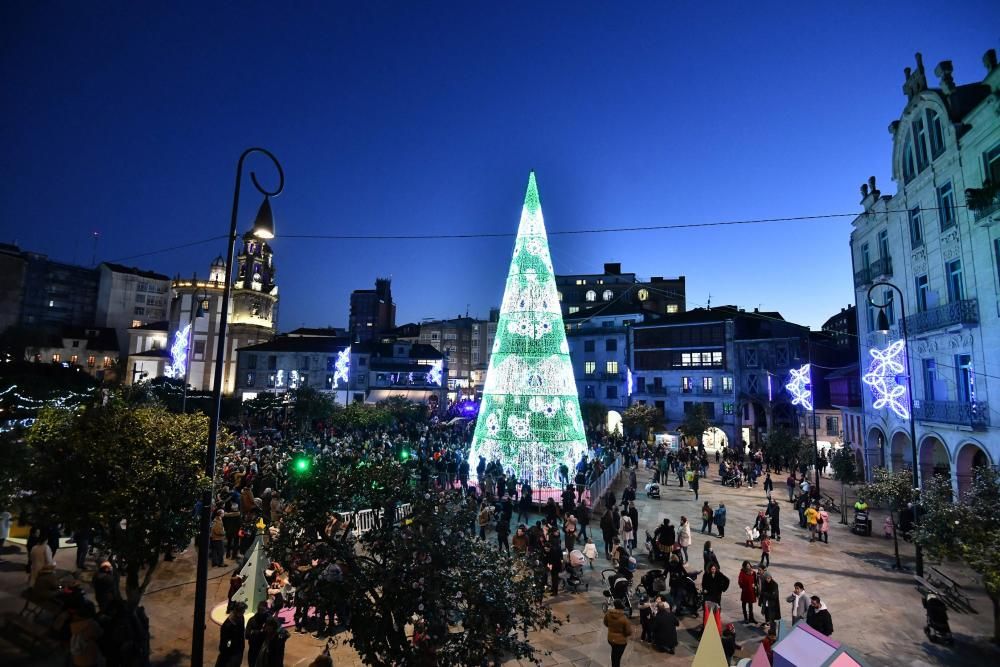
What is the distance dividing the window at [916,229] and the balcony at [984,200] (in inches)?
147

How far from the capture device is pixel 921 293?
69.4 ft

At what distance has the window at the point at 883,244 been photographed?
78.9 feet

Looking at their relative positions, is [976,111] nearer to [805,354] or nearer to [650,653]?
[650,653]

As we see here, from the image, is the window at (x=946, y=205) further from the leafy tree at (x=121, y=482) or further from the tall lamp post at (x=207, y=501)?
the leafy tree at (x=121, y=482)

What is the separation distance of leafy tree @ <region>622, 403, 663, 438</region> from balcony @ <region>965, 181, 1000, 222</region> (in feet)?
92.4

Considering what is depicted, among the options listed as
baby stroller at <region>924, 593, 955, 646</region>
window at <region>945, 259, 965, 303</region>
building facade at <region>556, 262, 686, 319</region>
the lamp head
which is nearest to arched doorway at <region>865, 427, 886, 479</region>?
window at <region>945, 259, 965, 303</region>

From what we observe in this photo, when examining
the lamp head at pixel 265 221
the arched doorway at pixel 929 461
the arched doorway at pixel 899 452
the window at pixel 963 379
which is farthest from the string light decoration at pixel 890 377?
the lamp head at pixel 265 221

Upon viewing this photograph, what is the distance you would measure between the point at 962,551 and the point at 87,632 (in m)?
16.3

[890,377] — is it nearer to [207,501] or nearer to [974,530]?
[974,530]

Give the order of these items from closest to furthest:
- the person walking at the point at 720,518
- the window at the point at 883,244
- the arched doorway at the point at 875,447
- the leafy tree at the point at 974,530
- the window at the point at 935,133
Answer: the leafy tree at the point at 974,530 → the person walking at the point at 720,518 → the window at the point at 935,133 → the window at the point at 883,244 → the arched doorway at the point at 875,447

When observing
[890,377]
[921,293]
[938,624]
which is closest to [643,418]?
[890,377]

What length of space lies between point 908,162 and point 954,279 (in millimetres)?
6460

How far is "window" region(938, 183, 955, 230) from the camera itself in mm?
→ 18766

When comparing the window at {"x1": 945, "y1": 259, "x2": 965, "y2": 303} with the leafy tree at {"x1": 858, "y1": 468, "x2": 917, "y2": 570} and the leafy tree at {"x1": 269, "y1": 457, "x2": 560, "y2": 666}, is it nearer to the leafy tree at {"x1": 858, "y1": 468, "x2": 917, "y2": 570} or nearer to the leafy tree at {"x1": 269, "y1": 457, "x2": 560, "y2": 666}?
the leafy tree at {"x1": 858, "y1": 468, "x2": 917, "y2": 570}
